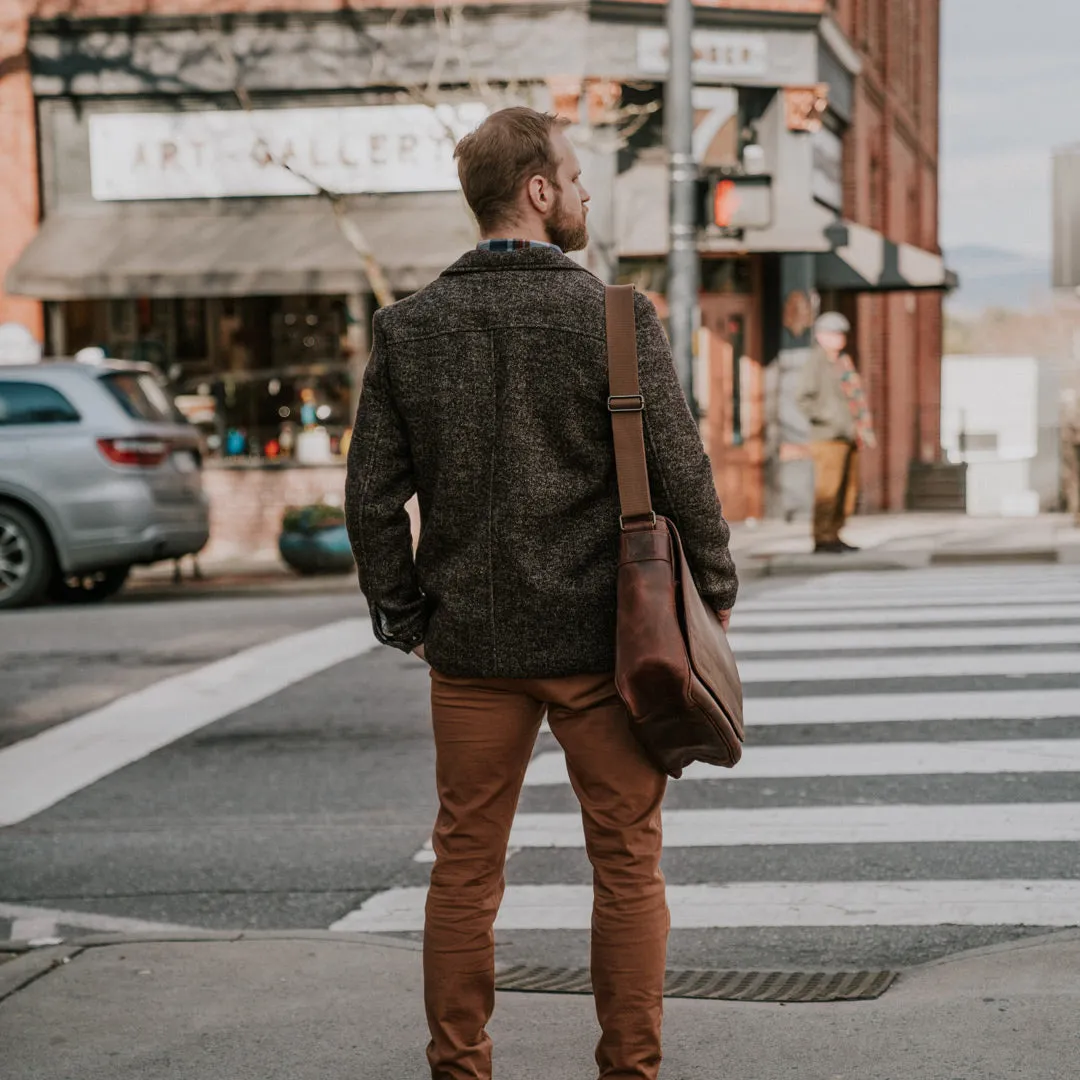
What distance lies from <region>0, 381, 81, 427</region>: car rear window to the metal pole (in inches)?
190

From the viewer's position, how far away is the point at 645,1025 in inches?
132

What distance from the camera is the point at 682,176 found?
47.2ft

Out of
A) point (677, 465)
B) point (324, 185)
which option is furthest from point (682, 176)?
point (677, 465)

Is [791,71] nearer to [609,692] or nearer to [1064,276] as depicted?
[1064,276]

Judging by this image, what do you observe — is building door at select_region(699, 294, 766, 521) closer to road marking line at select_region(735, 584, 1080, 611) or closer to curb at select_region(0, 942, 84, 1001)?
road marking line at select_region(735, 584, 1080, 611)

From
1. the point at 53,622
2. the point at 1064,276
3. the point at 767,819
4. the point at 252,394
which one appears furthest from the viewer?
the point at 252,394

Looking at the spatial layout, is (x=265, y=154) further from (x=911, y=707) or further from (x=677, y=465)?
(x=677, y=465)

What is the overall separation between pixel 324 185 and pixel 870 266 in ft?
20.3

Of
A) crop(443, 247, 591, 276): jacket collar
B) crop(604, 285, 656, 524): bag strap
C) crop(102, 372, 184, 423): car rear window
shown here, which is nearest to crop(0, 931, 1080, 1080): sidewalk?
crop(604, 285, 656, 524): bag strap

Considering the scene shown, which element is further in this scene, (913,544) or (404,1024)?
(913,544)

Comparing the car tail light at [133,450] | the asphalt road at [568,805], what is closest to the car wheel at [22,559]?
the car tail light at [133,450]

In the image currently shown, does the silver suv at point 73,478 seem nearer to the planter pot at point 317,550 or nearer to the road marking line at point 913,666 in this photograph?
the planter pot at point 317,550

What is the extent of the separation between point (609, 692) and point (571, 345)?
659 mm

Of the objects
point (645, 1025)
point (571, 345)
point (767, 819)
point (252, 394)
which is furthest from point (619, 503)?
point (252, 394)
